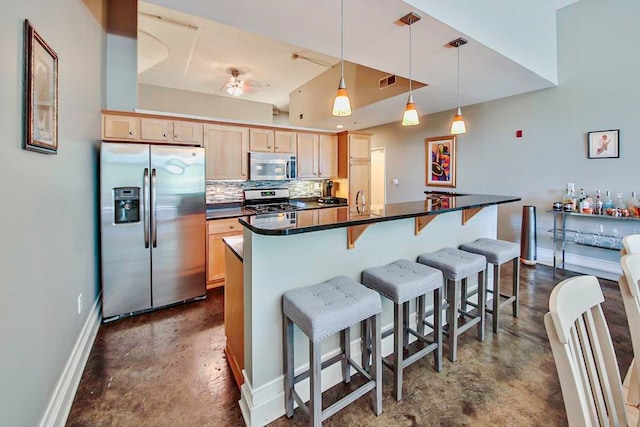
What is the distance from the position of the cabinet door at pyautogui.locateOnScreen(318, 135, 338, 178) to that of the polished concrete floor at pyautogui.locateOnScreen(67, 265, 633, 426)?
9.82ft

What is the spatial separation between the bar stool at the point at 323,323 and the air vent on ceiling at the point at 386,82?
3786 mm

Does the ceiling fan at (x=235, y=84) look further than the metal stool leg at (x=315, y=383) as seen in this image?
Yes

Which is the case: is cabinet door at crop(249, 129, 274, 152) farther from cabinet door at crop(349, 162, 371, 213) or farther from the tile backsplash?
cabinet door at crop(349, 162, 371, 213)

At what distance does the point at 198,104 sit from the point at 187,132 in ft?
12.1

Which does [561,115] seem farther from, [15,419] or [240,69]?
[15,419]

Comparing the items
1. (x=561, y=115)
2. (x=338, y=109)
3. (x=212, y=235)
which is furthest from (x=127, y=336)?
(x=561, y=115)

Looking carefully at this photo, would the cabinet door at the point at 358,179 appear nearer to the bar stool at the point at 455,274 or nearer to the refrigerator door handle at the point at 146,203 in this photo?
the bar stool at the point at 455,274

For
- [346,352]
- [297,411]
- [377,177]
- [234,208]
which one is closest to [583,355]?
[346,352]

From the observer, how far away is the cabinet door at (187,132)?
363 centimetres

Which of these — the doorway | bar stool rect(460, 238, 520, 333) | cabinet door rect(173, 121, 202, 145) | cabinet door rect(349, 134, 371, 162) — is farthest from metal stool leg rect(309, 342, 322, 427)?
the doorway

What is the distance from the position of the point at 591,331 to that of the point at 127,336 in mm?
3061

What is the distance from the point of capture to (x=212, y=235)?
137 inches

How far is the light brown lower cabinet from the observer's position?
346 cm

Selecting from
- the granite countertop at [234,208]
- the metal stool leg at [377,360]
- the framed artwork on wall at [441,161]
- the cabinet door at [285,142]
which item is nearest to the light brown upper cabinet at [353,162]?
the granite countertop at [234,208]
